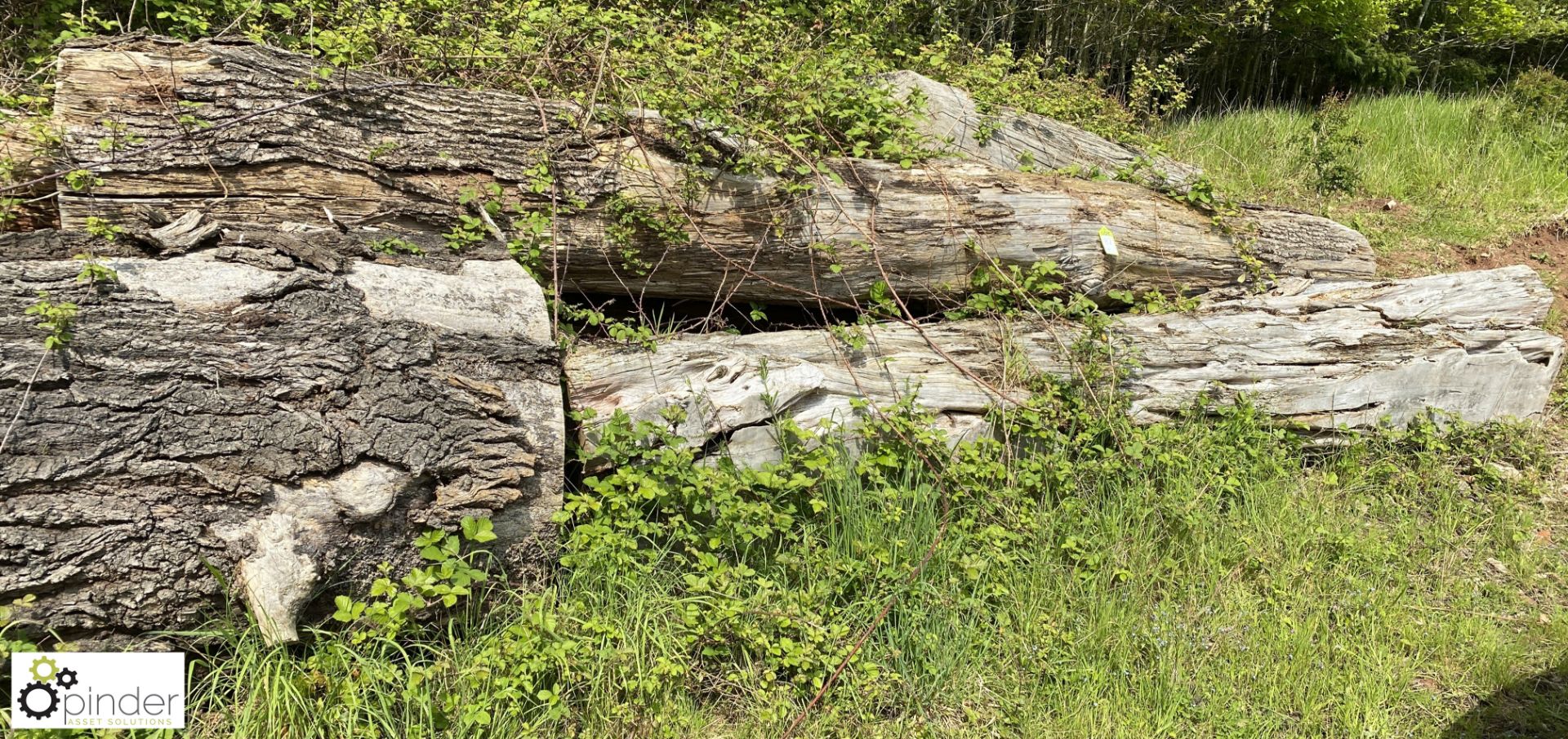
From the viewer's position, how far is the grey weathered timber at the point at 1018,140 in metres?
5.16

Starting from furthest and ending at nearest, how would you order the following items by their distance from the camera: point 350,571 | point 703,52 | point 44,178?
1. point 703,52
2. point 44,178
3. point 350,571

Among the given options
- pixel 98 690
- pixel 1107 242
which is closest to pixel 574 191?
pixel 98 690

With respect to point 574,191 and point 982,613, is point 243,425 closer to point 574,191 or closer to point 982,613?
point 574,191

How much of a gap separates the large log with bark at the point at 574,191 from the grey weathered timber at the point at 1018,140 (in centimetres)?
51

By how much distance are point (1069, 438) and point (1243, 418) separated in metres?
0.93

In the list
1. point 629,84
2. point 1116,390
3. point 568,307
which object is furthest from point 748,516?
point 629,84

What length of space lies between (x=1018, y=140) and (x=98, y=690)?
5147mm

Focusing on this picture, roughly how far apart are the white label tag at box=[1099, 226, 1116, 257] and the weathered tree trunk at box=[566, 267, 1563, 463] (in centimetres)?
38

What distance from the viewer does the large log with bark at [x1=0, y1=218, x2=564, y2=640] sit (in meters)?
2.28

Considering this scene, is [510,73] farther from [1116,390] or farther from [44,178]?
[1116,390]

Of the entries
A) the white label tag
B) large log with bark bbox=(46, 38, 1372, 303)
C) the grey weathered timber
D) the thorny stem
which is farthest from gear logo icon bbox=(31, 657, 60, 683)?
the white label tag

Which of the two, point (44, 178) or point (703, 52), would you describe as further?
point (703, 52)

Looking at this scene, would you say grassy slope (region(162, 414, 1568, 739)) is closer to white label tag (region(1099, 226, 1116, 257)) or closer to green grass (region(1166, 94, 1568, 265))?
white label tag (region(1099, 226, 1116, 257))

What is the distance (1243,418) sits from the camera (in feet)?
13.2
